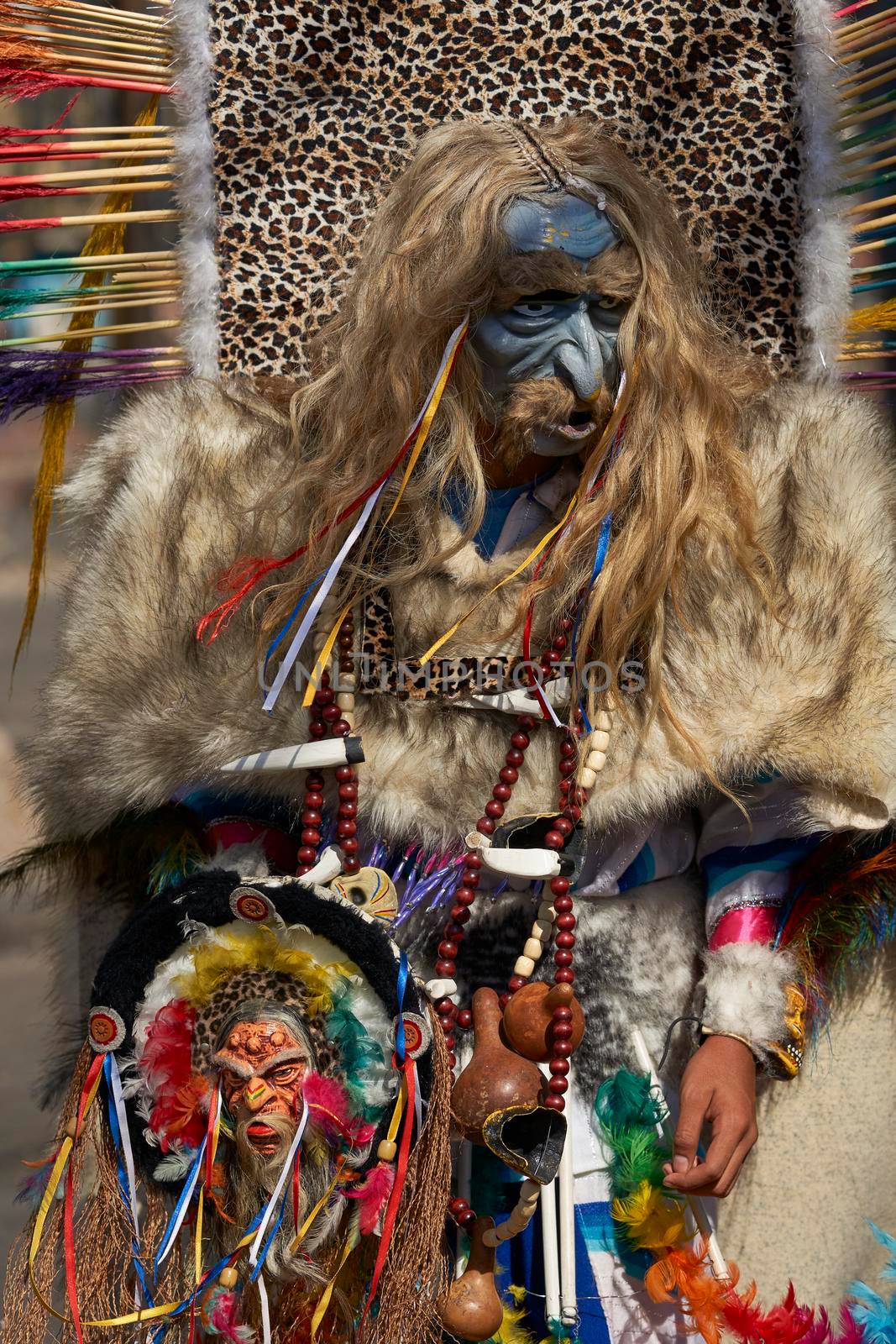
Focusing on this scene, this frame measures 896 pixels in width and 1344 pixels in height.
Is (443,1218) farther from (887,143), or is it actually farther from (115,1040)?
(887,143)

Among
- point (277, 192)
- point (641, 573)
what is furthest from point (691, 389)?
point (277, 192)

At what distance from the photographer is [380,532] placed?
186cm

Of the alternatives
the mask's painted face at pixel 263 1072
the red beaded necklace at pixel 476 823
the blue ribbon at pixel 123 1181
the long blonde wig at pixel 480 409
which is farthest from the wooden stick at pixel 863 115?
the blue ribbon at pixel 123 1181

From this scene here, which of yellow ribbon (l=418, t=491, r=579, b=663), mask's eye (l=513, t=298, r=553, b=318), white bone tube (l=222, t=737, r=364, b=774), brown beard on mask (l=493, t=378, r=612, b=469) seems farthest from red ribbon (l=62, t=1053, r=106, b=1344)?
mask's eye (l=513, t=298, r=553, b=318)

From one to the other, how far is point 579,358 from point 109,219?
800 millimetres

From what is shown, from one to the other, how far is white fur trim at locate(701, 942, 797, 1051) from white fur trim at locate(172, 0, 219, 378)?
111 cm

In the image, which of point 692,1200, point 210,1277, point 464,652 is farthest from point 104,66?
point 692,1200

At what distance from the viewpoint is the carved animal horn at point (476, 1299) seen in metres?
1.65

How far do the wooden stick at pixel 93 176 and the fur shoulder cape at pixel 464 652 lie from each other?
45cm

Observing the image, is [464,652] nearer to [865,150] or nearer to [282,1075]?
[282,1075]

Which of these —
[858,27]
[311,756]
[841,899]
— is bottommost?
[841,899]

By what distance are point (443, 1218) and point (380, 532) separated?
0.83 metres

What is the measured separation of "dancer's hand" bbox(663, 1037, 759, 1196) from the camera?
1688mm

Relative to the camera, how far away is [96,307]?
84.3 inches
